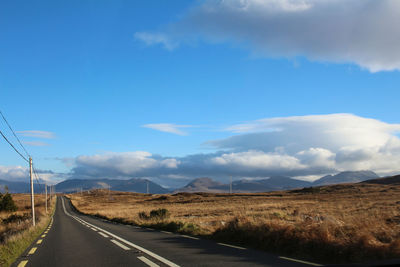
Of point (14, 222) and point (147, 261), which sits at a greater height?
point (147, 261)

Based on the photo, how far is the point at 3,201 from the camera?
78.9 meters

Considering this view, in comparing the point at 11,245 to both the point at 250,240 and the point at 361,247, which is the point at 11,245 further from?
the point at 361,247

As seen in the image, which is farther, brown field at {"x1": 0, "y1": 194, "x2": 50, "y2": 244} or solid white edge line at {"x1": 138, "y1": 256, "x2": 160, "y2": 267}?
brown field at {"x1": 0, "y1": 194, "x2": 50, "y2": 244}

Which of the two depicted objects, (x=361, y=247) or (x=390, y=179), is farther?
(x=390, y=179)

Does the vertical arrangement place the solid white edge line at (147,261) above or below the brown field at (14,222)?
above

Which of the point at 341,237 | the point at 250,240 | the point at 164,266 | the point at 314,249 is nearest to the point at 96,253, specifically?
the point at 164,266

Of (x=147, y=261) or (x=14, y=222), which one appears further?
(x=14, y=222)

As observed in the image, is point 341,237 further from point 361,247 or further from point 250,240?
point 250,240

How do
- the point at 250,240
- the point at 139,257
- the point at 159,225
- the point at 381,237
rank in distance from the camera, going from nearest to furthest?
the point at 381,237 < the point at 139,257 < the point at 250,240 < the point at 159,225

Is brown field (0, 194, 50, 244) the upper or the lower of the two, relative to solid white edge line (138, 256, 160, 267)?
lower

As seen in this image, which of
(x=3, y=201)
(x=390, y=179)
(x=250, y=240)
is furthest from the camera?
(x=390, y=179)

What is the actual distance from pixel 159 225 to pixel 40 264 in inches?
551

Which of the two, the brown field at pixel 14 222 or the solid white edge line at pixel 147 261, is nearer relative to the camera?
the solid white edge line at pixel 147 261

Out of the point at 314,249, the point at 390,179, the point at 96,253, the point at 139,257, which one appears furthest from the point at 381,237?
the point at 390,179
